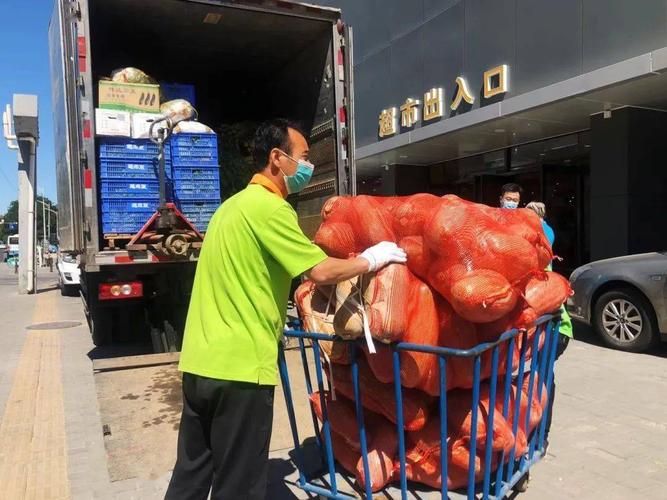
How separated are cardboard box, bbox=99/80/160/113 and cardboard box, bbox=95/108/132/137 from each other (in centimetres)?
15

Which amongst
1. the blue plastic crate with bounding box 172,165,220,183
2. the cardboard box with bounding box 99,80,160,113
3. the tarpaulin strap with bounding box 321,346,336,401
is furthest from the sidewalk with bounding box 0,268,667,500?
the cardboard box with bounding box 99,80,160,113

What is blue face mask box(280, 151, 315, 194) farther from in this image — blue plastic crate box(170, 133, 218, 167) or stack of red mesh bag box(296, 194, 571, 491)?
blue plastic crate box(170, 133, 218, 167)

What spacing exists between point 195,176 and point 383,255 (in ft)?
13.2

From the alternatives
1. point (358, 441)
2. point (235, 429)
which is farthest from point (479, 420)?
point (235, 429)

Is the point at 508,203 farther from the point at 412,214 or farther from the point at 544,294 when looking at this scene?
the point at 412,214

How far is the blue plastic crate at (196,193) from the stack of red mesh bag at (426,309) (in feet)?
10.9

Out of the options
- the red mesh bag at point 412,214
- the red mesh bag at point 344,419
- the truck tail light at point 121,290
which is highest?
the red mesh bag at point 412,214

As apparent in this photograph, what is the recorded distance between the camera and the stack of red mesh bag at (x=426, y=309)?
2.38 metres

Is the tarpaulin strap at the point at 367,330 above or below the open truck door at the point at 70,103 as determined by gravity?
below

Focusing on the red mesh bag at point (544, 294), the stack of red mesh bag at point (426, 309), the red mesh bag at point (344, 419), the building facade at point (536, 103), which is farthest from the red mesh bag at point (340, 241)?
the building facade at point (536, 103)

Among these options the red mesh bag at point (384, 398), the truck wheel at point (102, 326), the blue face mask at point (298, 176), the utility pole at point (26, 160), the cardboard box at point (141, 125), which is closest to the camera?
the blue face mask at point (298, 176)

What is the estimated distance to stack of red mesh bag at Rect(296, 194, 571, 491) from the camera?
2.38 metres

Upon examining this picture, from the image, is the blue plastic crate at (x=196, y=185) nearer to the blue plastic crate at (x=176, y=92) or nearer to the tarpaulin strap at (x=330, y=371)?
the blue plastic crate at (x=176, y=92)

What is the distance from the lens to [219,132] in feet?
26.1
